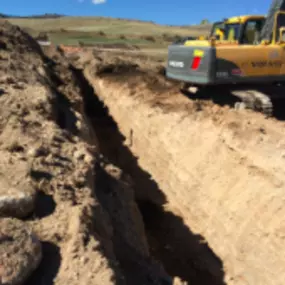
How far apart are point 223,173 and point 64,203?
4357mm

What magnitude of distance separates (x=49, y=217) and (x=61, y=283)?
0.96 metres

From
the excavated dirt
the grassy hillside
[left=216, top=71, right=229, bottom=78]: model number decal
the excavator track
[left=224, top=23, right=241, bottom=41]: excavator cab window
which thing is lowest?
the excavated dirt

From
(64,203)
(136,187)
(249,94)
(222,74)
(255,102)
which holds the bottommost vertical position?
(136,187)

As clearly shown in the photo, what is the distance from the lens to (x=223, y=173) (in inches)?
305

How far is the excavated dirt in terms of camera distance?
6534 millimetres

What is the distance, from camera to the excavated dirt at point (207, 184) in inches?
257

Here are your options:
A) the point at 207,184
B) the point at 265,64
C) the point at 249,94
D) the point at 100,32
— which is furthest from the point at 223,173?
the point at 100,32

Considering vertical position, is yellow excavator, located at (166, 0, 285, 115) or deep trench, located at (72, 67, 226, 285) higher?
yellow excavator, located at (166, 0, 285, 115)

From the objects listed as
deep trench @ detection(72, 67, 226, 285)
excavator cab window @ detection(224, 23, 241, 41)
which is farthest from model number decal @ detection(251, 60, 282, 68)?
deep trench @ detection(72, 67, 226, 285)

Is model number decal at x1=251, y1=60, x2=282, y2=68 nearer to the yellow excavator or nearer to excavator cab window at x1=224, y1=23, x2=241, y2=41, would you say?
the yellow excavator

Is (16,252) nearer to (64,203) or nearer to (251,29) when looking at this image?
(64,203)

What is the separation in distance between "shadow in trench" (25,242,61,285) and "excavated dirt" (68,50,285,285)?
12.3 feet

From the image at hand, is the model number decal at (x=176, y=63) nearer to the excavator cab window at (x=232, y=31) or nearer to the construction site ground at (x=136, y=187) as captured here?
the construction site ground at (x=136, y=187)

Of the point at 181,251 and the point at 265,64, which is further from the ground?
the point at 265,64
